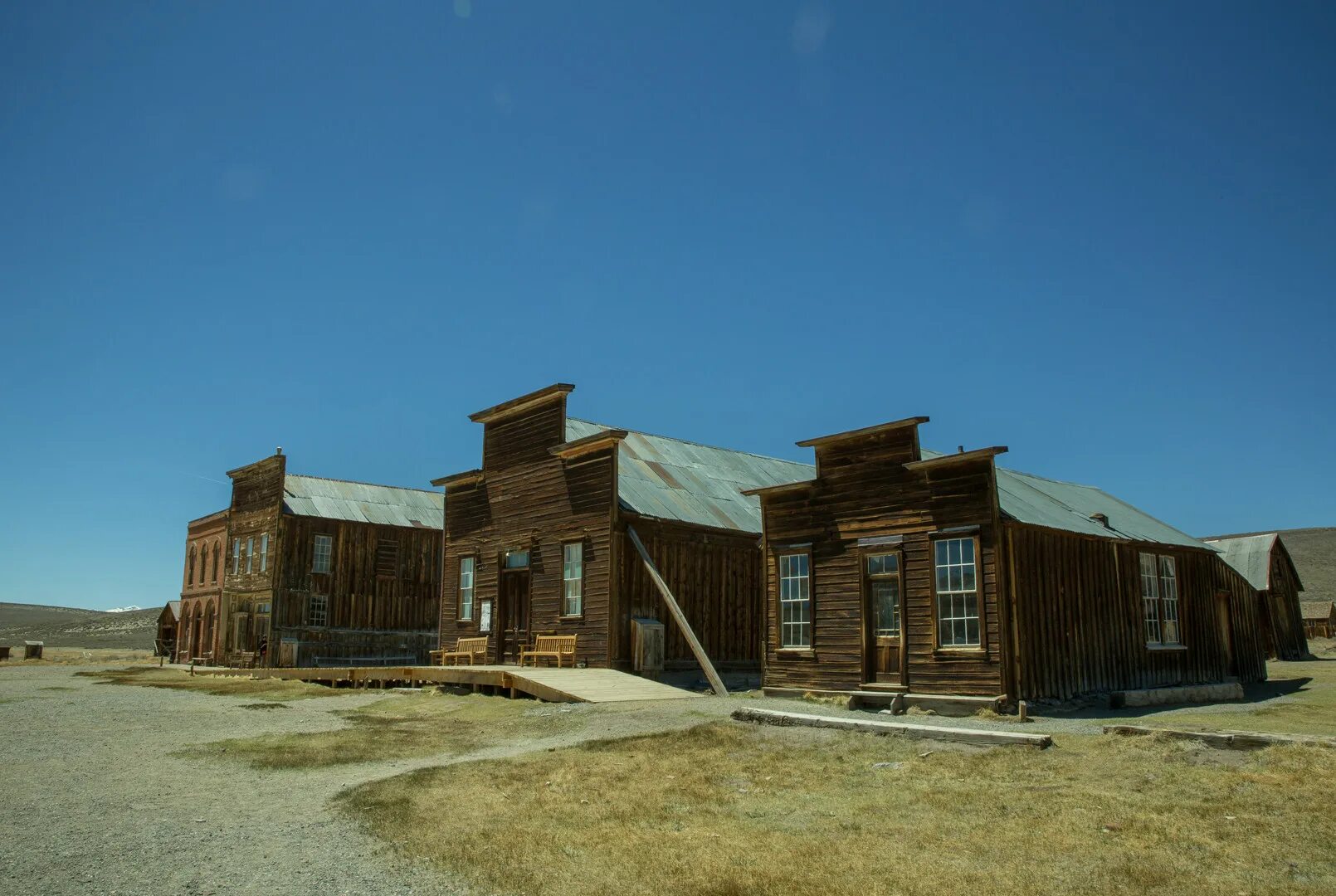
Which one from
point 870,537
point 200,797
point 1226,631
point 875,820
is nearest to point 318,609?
point 870,537

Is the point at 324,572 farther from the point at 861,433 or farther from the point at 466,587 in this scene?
the point at 861,433

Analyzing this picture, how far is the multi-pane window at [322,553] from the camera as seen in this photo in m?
41.5

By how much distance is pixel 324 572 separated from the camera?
41.6m

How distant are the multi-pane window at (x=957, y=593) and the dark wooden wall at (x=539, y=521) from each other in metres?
9.03

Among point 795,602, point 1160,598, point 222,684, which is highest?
point 1160,598

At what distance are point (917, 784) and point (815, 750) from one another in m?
2.46

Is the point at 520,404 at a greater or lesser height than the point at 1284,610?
greater

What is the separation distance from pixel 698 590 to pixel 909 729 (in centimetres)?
1379

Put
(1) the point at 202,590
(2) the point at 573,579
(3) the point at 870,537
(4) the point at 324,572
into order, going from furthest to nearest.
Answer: (1) the point at 202,590
(4) the point at 324,572
(2) the point at 573,579
(3) the point at 870,537

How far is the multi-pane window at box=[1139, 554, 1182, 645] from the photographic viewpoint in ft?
73.3

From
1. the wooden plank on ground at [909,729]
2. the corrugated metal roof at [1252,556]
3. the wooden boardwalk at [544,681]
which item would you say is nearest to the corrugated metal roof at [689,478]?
the wooden boardwalk at [544,681]

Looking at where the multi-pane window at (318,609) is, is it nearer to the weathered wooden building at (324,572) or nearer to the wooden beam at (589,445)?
the weathered wooden building at (324,572)

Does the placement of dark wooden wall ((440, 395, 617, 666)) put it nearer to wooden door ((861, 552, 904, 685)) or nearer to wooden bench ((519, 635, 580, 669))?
wooden bench ((519, 635, 580, 669))

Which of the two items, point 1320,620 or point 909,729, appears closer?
point 909,729
